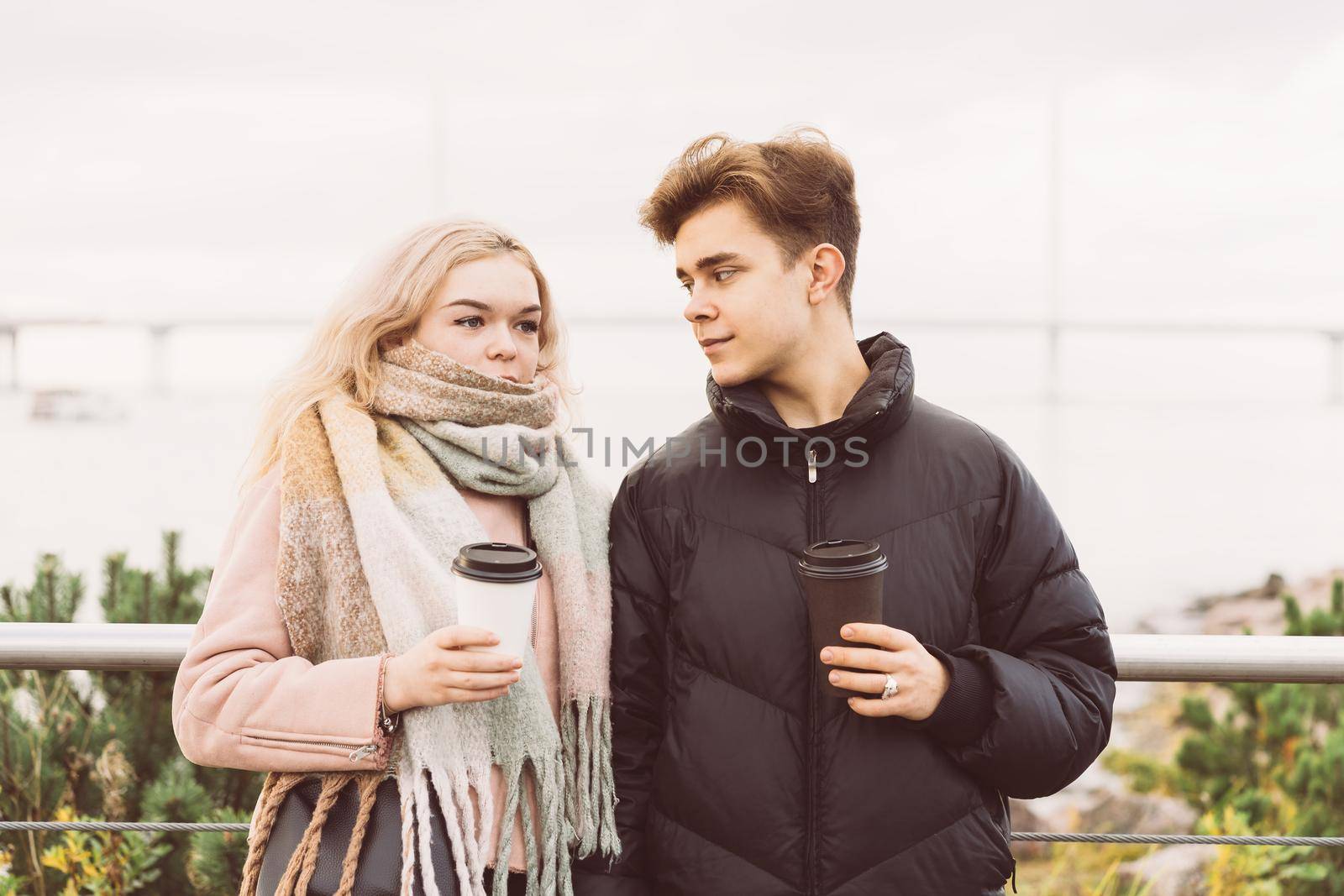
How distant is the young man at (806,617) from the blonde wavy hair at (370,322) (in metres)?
0.40

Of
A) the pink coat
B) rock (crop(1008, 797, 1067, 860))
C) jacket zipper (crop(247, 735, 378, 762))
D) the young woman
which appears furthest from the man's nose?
rock (crop(1008, 797, 1067, 860))

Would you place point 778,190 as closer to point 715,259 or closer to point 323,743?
point 715,259

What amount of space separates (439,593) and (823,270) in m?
0.92

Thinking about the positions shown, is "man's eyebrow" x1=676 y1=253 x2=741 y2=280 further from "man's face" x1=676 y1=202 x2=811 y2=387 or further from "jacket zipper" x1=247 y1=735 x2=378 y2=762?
"jacket zipper" x1=247 y1=735 x2=378 y2=762

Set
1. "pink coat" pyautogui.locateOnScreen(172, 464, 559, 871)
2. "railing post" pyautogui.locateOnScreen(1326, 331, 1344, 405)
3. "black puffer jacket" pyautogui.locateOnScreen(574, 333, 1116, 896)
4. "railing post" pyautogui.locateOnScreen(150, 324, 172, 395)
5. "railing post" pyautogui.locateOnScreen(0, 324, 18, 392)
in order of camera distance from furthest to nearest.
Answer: "railing post" pyautogui.locateOnScreen(1326, 331, 1344, 405) < "railing post" pyautogui.locateOnScreen(0, 324, 18, 392) < "railing post" pyautogui.locateOnScreen(150, 324, 172, 395) < "black puffer jacket" pyautogui.locateOnScreen(574, 333, 1116, 896) < "pink coat" pyautogui.locateOnScreen(172, 464, 559, 871)

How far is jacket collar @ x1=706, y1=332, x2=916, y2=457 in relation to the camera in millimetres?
1720

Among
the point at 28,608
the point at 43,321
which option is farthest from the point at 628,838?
the point at 43,321

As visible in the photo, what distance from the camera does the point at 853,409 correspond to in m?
1.73

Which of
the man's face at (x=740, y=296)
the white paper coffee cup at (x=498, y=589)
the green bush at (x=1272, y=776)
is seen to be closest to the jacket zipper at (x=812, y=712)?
the man's face at (x=740, y=296)

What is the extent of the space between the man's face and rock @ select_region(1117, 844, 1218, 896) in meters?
2.65

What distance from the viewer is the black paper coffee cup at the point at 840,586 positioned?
1.46 m

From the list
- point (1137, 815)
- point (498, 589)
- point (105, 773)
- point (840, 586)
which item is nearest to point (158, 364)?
point (105, 773)

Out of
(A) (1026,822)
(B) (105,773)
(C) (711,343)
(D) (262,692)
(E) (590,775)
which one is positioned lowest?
(A) (1026,822)

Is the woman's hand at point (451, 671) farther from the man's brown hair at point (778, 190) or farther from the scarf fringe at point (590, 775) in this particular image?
the man's brown hair at point (778, 190)
